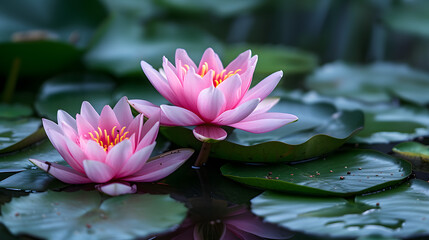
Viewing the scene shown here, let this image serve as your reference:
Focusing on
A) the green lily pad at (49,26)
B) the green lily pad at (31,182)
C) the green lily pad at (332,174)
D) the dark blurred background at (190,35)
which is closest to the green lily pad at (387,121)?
the green lily pad at (332,174)

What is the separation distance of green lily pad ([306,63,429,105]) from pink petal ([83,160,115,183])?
1161 mm

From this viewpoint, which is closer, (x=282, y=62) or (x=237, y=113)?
(x=237, y=113)

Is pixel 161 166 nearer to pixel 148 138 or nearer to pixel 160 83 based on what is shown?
pixel 148 138

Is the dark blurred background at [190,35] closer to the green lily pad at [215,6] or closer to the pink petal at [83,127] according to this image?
the green lily pad at [215,6]

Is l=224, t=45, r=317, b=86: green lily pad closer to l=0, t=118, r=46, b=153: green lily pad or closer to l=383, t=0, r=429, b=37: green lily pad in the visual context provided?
l=383, t=0, r=429, b=37: green lily pad

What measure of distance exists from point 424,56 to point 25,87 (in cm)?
238

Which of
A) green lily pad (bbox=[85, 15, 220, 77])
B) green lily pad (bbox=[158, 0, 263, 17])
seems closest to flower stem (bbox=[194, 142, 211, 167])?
green lily pad (bbox=[85, 15, 220, 77])

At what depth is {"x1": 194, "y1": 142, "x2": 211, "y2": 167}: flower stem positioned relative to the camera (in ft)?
3.30

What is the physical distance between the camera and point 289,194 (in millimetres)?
898

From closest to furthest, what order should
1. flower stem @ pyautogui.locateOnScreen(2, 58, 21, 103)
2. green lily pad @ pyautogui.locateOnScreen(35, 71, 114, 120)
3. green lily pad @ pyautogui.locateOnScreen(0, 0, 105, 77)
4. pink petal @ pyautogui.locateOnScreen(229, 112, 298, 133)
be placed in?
1. pink petal @ pyautogui.locateOnScreen(229, 112, 298, 133)
2. green lily pad @ pyautogui.locateOnScreen(35, 71, 114, 120)
3. flower stem @ pyautogui.locateOnScreen(2, 58, 21, 103)
4. green lily pad @ pyautogui.locateOnScreen(0, 0, 105, 77)

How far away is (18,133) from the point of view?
1.18m

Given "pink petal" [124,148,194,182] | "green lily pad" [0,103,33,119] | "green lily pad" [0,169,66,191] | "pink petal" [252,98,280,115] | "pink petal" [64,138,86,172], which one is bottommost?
"green lily pad" [0,169,66,191]

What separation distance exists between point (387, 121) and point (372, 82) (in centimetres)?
57

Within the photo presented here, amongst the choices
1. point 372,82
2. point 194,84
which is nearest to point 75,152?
point 194,84
